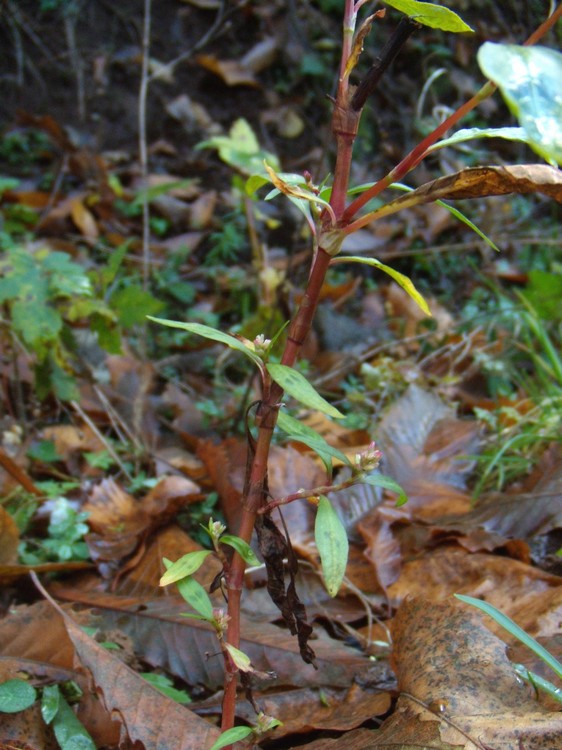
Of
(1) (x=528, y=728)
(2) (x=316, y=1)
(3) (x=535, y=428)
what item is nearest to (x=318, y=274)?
(1) (x=528, y=728)

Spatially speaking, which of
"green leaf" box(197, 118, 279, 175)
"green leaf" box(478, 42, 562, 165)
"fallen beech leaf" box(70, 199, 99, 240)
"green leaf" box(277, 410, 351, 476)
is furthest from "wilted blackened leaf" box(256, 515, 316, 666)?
"fallen beech leaf" box(70, 199, 99, 240)

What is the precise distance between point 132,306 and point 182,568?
1277 mm

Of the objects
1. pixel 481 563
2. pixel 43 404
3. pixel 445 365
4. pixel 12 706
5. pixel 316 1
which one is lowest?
pixel 445 365

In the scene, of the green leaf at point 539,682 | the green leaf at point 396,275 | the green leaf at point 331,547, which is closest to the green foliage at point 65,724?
the green leaf at point 331,547

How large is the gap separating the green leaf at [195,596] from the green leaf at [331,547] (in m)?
0.18

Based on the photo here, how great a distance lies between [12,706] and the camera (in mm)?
1001

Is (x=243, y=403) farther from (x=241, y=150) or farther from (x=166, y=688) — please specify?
(x=241, y=150)

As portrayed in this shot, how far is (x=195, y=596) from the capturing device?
0.89 meters

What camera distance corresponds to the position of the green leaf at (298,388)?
0.75m

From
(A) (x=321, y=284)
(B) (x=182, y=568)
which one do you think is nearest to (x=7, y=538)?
(B) (x=182, y=568)

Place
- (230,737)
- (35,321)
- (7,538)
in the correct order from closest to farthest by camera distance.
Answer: (230,737) < (7,538) < (35,321)

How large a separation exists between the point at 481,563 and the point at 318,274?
852mm

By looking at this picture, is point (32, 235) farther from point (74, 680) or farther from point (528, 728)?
point (528, 728)

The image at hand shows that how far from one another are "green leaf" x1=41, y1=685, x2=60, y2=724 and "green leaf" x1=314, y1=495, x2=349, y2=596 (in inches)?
21.2
